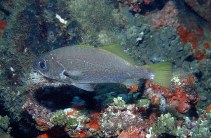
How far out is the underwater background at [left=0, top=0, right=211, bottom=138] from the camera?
5109 millimetres

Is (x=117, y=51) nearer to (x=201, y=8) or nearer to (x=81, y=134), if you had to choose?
(x=81, y=134)

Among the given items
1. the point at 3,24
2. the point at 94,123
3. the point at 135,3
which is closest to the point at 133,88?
the point at 94,123

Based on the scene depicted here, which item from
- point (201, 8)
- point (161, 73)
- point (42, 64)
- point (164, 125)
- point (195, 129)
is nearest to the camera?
point (161, 73)

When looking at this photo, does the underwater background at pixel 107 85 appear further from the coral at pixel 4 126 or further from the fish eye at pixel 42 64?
the fish eye at pixel 42 64

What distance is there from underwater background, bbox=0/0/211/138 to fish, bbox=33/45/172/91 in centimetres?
104

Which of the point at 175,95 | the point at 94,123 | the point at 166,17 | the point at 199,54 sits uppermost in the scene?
the point at 166,17

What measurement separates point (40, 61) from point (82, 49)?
70 cm

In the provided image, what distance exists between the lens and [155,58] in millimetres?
7703

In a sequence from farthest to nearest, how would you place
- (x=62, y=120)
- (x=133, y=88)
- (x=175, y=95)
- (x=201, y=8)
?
(x=201, y=8)
(x=175, y=95)
(x=133, y=88)
(x=62, y=120)

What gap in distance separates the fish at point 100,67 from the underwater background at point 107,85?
1038 mm

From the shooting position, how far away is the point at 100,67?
417 cm

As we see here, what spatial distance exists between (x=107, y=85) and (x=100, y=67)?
4.88 ft

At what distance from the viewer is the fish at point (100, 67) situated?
4.13 metres

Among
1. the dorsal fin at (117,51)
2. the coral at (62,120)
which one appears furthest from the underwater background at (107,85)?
the dorsal fin at (117,51)
